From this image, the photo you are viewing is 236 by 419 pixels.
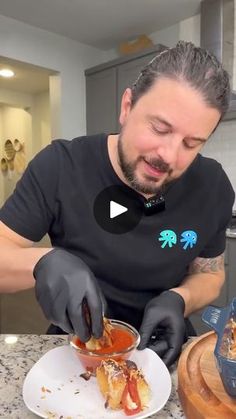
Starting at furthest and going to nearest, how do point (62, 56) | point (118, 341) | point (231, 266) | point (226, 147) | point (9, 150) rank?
point (9, 150) → point (62, 56) → point (226, 147) → point (231, 266) → point (118, 341)

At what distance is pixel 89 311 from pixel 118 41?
3625 millimetres

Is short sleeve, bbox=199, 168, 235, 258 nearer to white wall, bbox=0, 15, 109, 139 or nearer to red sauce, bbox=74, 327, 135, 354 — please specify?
red sauce, bbox=74, 327, 135, 354

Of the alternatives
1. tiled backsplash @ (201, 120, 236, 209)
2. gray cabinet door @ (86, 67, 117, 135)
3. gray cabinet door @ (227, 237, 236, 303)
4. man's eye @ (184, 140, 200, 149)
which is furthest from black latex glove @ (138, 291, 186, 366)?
gray cabinet door @ (86, 67, 117, 135)

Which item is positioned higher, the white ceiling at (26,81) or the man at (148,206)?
the white ceiling at (26,81)

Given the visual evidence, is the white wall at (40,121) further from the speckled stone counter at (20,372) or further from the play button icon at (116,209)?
the speckled stone counter at (20,372)

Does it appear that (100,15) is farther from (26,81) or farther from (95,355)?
(95,355)

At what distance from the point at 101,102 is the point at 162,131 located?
119 inches

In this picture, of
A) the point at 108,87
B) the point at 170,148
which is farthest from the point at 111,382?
the point at 108,87

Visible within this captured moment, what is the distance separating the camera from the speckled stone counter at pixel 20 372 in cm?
62

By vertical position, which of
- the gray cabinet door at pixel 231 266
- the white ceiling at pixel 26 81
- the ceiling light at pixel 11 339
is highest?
the white ceiling at pixel 26 81

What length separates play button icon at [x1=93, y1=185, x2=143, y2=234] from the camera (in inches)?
39.3

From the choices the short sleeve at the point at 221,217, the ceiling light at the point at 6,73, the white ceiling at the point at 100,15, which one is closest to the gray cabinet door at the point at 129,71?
the white ceiling at the point at 100,15

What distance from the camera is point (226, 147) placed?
3176 millimetres

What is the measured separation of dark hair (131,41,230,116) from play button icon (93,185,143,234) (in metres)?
0.28
